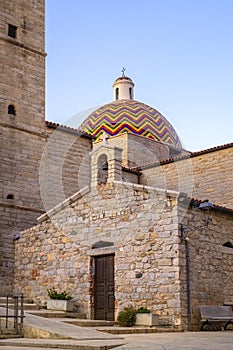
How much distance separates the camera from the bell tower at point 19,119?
59.5 feet

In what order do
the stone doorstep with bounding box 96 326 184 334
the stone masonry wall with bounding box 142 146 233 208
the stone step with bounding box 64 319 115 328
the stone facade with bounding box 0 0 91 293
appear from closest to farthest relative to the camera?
1. the stone doorstep with bounding box 96 326 184 334
2. the stone step with bounding box 64 319 115 328
3. the stone facade with bounding box 0 0 91 293
4. the stone masonry wall with bounding box 142 146 233 208

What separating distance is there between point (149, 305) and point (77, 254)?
9.73ft

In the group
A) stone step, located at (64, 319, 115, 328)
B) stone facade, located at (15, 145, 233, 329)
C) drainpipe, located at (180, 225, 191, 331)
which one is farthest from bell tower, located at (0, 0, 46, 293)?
drainpipe, located at (180, 225, 191, 331)

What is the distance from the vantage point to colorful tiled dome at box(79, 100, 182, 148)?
27.9 metres

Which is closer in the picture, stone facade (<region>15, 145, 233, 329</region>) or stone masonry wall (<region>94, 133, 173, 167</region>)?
stone facade (<region>15, 145, 233, 329</region>)

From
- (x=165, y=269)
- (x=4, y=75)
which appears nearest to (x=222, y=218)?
(x=165, y=269)

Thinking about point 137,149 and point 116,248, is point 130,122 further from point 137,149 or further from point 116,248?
point 116,248

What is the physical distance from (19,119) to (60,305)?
7.55 metres

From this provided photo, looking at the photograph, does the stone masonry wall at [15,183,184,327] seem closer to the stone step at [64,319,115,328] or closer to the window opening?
the stone step at [64,319,115,328]

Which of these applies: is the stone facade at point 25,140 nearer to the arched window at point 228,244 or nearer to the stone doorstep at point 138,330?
the stone doorstep at point 138,330

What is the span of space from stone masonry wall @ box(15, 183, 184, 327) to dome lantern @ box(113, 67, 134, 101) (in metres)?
16.5

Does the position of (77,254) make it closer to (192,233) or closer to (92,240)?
A: (92,240)

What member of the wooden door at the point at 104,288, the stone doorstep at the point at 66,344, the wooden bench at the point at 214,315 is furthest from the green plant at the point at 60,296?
the stone doorstep at the point at 66,344

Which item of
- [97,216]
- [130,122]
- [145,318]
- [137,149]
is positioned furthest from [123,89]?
[145,318]
